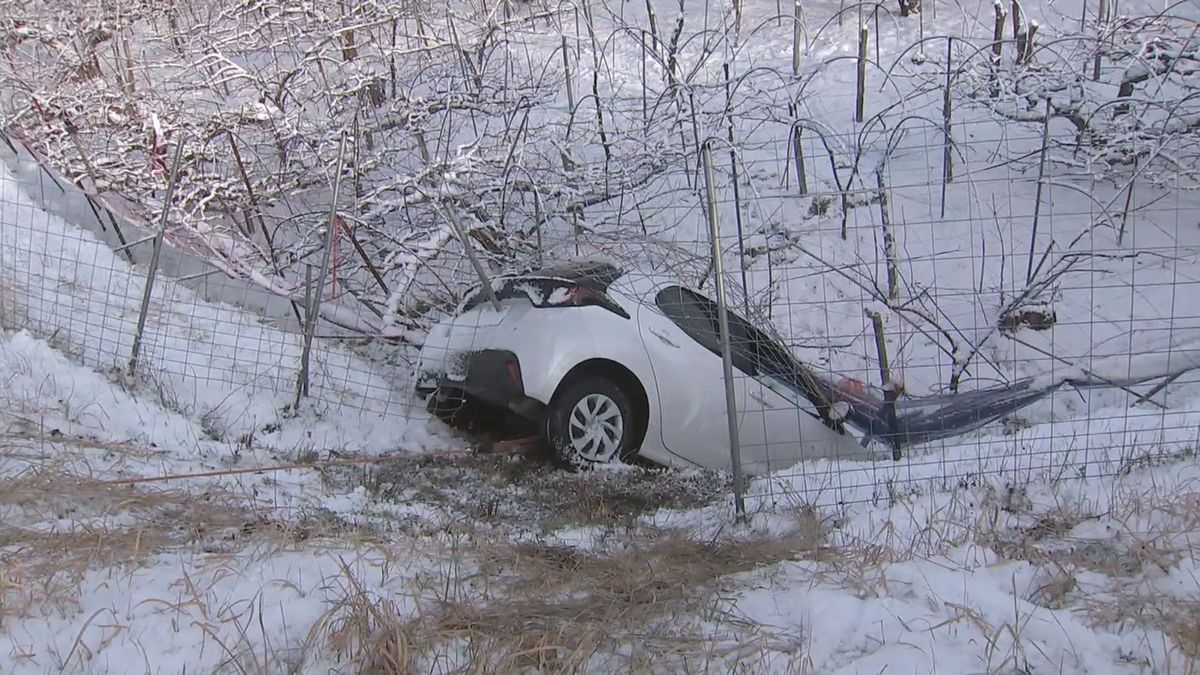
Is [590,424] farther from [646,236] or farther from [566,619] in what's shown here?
[566,619]

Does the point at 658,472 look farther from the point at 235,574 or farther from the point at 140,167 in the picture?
the point at 140,167

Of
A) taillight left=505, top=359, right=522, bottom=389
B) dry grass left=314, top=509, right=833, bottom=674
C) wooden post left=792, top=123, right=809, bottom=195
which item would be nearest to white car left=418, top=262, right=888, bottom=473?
taillight left=505, top=359, right=522, bottom=389

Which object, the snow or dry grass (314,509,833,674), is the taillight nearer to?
the snow

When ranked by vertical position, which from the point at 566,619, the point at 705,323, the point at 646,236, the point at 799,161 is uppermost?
the point at 799,161

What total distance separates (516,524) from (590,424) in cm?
157

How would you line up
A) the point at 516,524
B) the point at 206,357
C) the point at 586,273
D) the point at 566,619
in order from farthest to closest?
the point at 206,357
the point at 586,273
the point at 516,524
the point at 566,619

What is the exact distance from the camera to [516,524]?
181 inches

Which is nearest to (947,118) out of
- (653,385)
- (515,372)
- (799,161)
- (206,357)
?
(799,161)

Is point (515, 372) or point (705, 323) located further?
point (705, 323)

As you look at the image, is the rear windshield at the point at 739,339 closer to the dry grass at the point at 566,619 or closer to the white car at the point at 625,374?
the white car at the point at 625,374

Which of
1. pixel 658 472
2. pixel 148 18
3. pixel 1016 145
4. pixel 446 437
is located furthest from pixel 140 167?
pixel 1016 145

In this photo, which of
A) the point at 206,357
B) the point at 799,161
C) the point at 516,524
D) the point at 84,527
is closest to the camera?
the point at 84,527

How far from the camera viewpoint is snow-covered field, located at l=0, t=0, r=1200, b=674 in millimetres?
3158

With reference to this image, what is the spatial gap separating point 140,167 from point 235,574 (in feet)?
22.3
